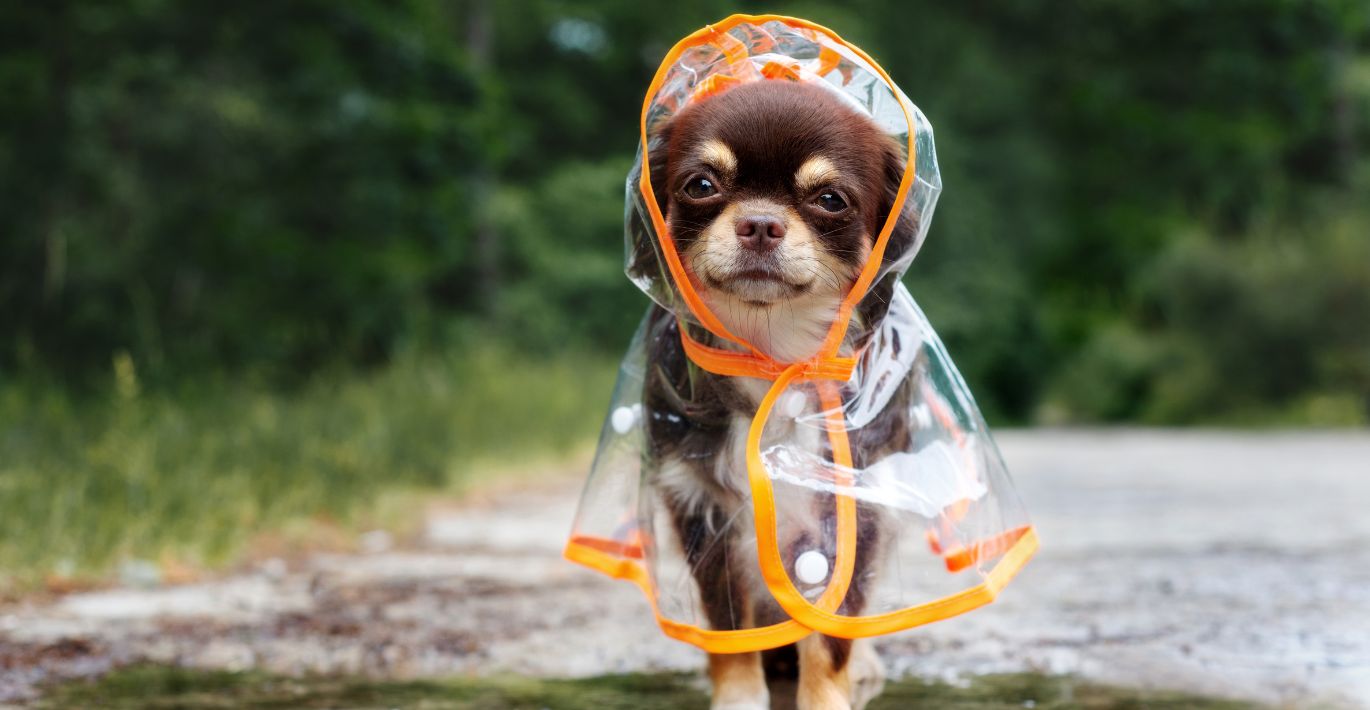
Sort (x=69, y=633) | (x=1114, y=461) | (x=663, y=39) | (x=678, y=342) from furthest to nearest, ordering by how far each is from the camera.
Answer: (x=663, y=39), (x=1114, y=461), (x=69, y=633), (x=678, y=342)

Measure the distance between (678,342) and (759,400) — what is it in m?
0.27

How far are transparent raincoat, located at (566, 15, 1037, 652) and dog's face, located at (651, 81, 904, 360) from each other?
5 centimetres

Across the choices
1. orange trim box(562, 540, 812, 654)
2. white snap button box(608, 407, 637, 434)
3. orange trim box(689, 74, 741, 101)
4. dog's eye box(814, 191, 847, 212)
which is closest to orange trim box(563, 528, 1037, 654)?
orange trim box(562, 540, 812, 654)

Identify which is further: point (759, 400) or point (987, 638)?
point (987, 638)

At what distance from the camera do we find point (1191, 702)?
295 centimetres

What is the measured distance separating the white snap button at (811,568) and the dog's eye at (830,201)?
67cm

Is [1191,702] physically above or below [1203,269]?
below

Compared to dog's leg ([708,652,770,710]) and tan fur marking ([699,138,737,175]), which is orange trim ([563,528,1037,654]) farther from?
tan fur marking ([699,138,737,175])

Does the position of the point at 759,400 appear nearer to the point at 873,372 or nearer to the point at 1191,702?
the point at 873,372

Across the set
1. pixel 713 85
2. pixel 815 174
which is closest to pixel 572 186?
pixel 713 85

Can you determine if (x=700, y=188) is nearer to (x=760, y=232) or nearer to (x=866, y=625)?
(x=760, y=232)

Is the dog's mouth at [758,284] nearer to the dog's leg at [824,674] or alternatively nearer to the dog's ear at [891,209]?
the dog's ear at [891,209]

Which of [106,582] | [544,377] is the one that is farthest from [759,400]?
[544,377]

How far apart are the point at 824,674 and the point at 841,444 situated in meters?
0.48
